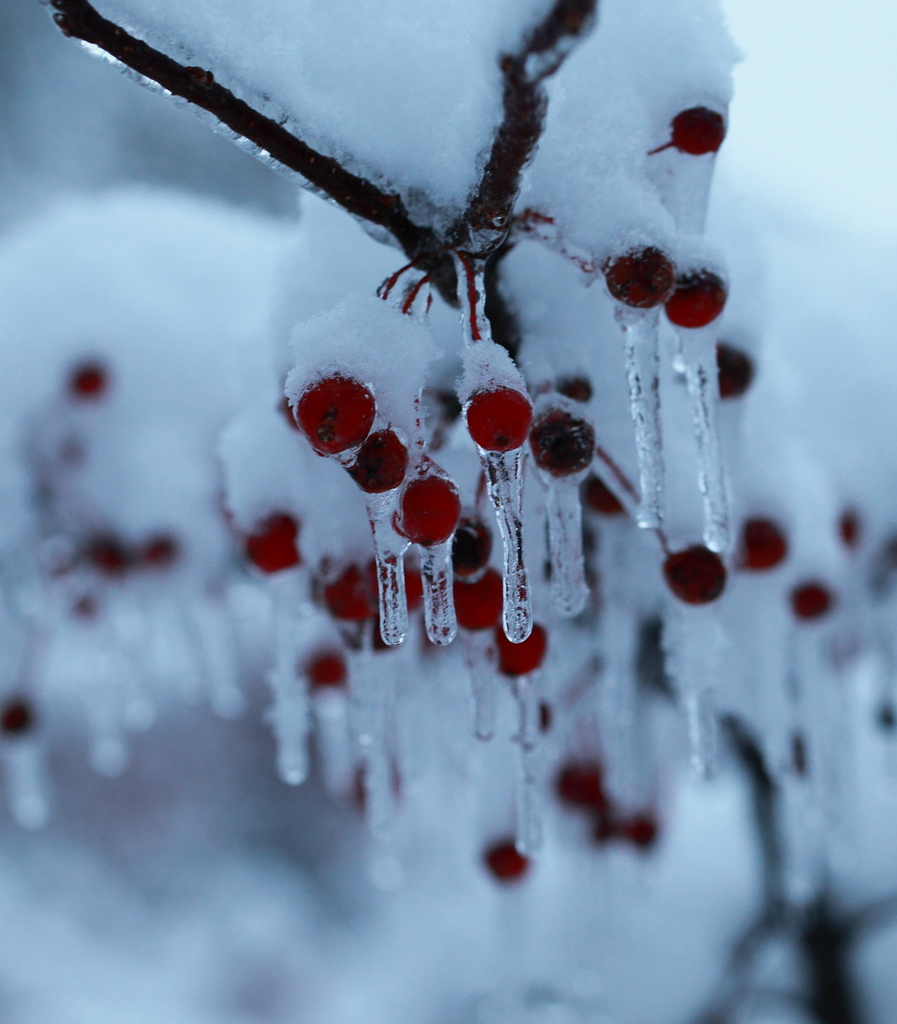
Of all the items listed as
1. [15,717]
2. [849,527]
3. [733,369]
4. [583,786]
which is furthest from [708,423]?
[15,717]

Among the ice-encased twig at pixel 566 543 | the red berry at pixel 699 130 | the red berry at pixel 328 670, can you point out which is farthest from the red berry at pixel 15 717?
the red berry at pixel 699 130

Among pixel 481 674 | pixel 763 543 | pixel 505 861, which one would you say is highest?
pixel 763 543

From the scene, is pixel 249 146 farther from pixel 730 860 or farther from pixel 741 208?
pixel 730 860

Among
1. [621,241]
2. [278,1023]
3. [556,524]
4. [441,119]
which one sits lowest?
[278,1023]

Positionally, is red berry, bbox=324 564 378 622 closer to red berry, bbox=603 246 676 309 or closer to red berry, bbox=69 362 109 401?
red berry, bbox=603 246 676 309

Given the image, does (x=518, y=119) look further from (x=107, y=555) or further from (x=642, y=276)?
(x=107, y=555)

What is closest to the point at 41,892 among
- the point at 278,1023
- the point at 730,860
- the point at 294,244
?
the point at 278,1023
